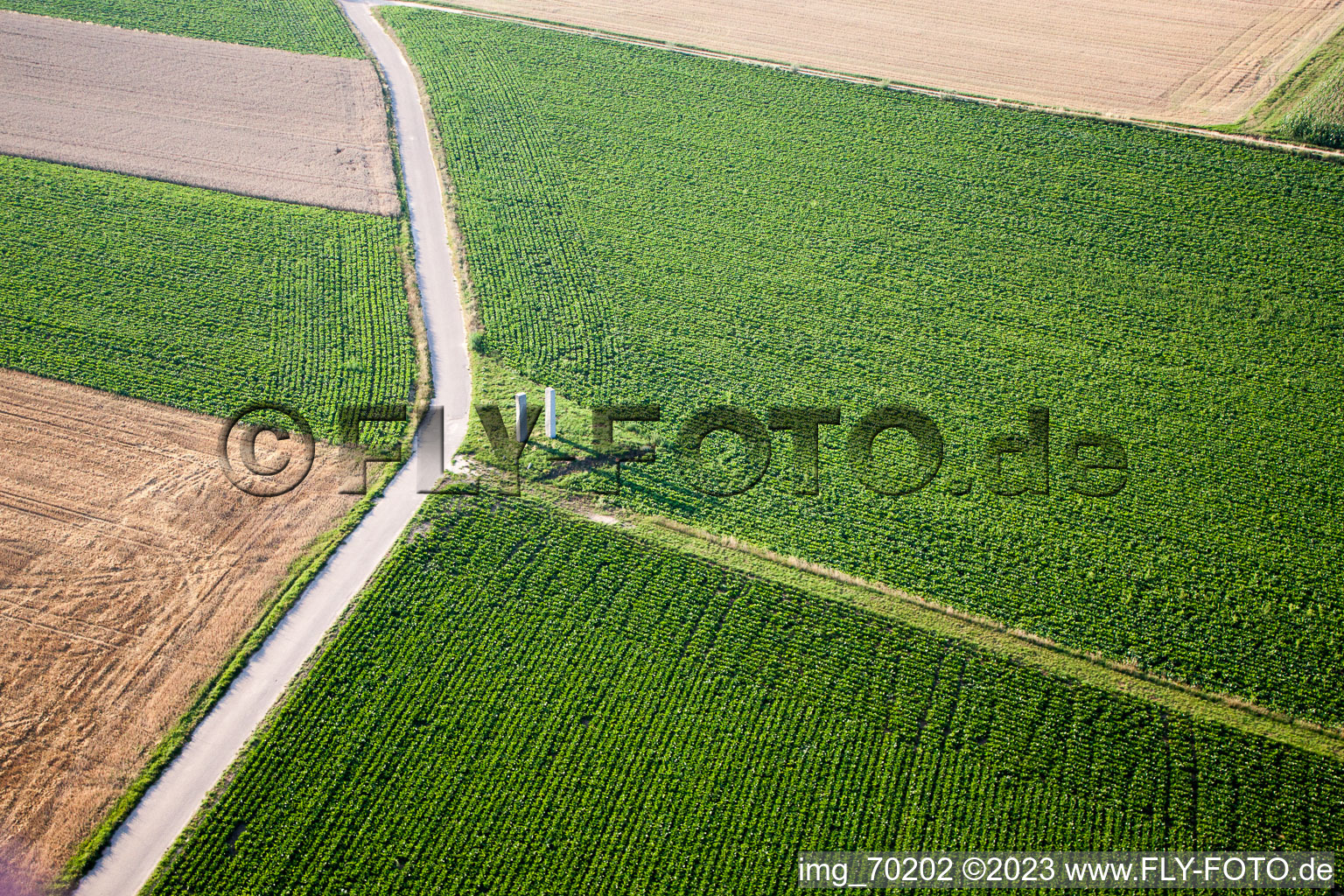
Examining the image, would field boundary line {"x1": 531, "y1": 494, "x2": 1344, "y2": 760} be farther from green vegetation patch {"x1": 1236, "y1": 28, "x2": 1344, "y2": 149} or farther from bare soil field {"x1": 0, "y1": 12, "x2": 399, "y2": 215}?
green vegetation patch {"x1": 1236, "y1": 28, "x2": 1344, "y2": 149}

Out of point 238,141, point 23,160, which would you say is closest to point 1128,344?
point 238,141

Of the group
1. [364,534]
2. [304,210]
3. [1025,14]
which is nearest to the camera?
[364,534]

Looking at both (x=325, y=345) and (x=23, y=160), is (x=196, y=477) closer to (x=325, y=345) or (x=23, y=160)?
(x=325, y=345)

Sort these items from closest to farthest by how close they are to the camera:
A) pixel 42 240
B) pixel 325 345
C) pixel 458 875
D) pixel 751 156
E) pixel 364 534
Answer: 1. pixel 458 875
2. pixel 364 534
3. pixel 325 345
4. pixel 42 240
5. pixel 751 156

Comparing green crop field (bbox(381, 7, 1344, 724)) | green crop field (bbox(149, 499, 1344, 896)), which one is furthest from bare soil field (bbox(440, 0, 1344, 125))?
green crop field (bbox(149, 499, 1344, 896))

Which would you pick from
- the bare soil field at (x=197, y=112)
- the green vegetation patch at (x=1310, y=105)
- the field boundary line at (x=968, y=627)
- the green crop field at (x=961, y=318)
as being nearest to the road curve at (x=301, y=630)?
the green crop field at (x=961, y=318)

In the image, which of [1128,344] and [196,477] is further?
[1128,344]
